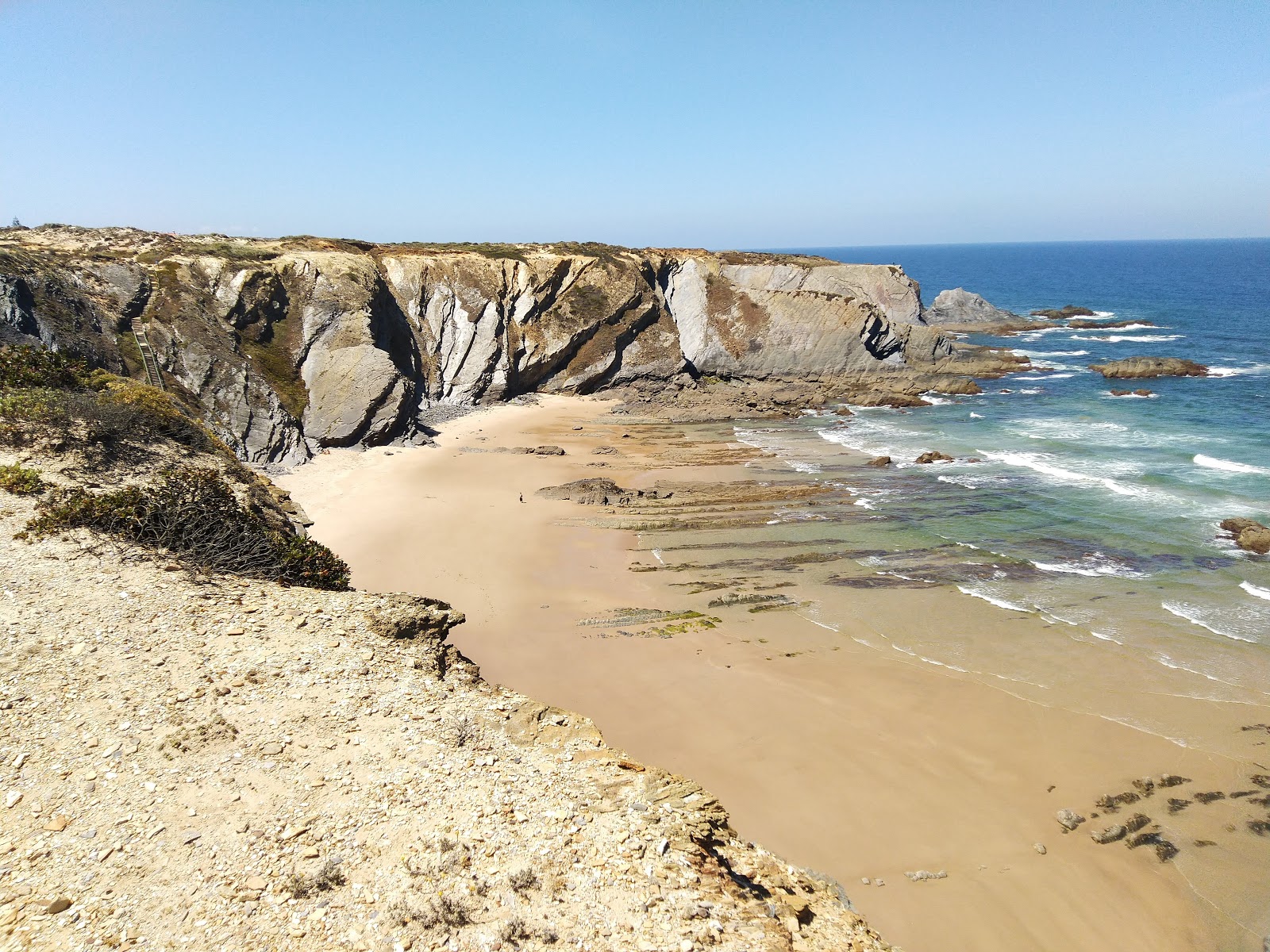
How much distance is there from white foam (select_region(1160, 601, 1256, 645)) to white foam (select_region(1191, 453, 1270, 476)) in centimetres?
1430

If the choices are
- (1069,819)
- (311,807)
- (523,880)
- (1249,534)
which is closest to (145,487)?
(311,807)

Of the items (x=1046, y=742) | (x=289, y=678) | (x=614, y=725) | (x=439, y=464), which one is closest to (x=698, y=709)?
(x=614, y=725)

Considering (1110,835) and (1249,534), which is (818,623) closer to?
(1110,835)

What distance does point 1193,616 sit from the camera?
17703 mm

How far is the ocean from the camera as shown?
16891mm

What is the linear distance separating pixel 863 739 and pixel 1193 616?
10.7 meters

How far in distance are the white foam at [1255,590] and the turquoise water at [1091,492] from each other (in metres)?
0.04

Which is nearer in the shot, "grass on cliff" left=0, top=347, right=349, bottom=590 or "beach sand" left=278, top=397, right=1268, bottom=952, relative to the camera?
"beach sand" left=278, top=397, right=1268, bottom=952

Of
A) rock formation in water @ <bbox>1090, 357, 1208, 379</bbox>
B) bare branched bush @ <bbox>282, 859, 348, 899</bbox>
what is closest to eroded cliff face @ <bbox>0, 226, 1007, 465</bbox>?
rock formation in water @ <bbox>1090, 357, 1208, 379</bbox>

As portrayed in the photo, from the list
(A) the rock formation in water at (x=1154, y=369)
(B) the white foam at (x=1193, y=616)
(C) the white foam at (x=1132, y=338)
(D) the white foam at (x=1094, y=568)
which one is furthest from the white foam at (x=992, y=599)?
(C) the white foam at (x=1132, y=338)

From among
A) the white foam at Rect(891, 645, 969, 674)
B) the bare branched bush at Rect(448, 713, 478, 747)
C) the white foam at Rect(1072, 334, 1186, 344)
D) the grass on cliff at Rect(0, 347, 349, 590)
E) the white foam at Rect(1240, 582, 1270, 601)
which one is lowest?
the white foam at Rect(891, 645, 969, 674)

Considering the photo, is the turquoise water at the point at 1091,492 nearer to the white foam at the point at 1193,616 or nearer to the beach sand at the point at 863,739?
the white foam at the point at 1193,616

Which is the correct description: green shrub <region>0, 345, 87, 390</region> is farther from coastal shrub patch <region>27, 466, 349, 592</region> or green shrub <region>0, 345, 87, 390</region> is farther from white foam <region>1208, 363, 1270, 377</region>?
white foam <region>1208, 363, 1270, 377</region>

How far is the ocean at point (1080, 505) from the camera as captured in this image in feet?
55.4
